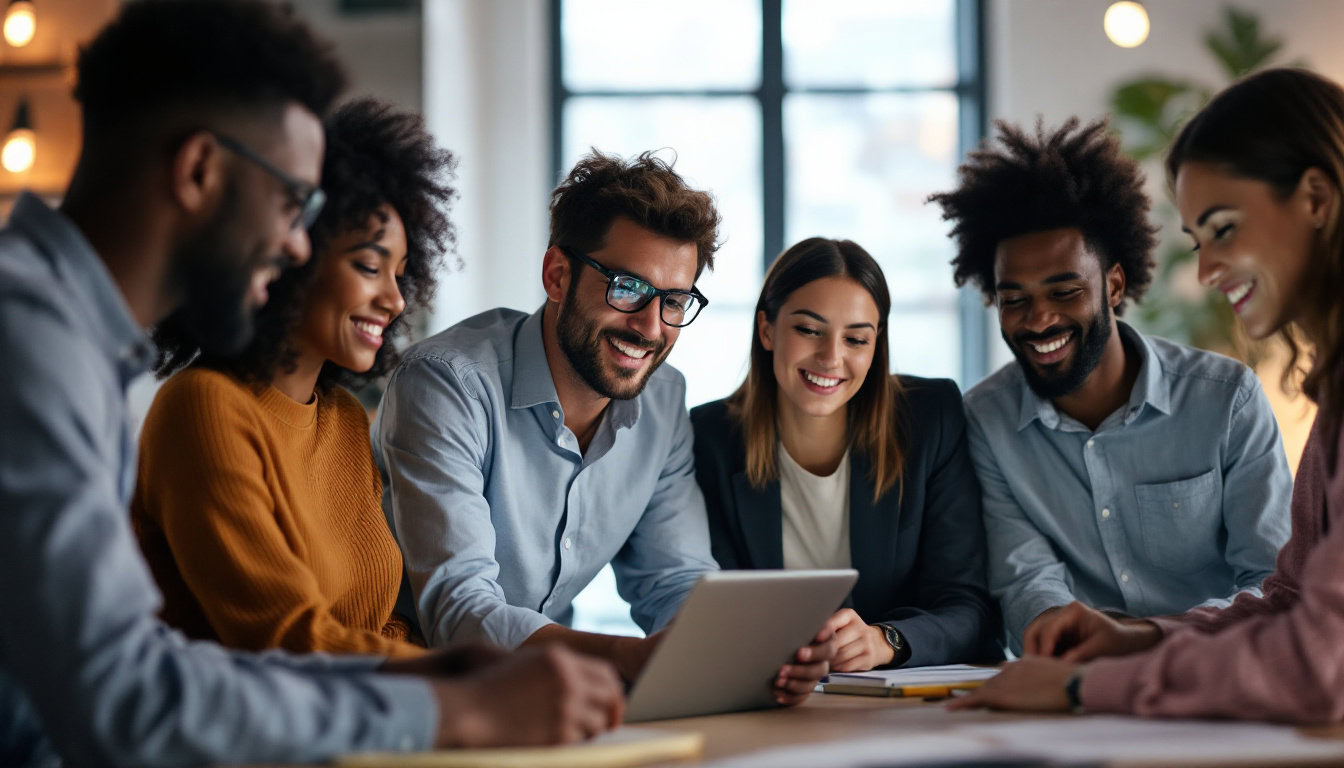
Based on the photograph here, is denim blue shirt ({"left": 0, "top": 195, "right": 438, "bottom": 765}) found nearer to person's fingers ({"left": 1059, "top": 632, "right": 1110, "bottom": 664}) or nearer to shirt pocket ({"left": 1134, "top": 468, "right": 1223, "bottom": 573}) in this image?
person's fingers ({"left": 1059, "top": 632, "right": 1110, "bottom": 664})

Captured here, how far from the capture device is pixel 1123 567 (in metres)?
2.32

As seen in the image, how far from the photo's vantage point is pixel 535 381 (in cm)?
221

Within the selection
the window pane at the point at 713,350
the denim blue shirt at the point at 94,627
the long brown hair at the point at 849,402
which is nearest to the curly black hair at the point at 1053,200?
the long brown hair at the point at 849,402

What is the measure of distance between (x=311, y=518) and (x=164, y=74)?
26.8 inches

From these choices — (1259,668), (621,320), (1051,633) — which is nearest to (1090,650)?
(1051,633)

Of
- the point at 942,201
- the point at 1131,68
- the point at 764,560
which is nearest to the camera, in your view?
the point at 764,560

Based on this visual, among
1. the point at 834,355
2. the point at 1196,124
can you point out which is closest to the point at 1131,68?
the point at 834,355

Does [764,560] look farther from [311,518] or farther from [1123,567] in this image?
[311,518]

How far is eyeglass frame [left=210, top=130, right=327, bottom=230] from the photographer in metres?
1.21

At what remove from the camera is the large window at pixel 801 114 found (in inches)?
237

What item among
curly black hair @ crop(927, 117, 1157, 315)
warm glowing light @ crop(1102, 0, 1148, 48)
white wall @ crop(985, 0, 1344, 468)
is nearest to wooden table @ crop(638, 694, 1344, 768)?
curly black hair @ crop(927, 117, 1157, 315)

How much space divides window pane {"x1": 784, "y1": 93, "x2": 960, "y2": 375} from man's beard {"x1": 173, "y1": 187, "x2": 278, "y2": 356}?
4.95 m

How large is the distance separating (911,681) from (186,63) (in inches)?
48.6

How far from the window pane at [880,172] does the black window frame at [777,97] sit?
0.19ft
